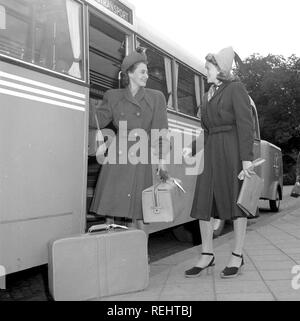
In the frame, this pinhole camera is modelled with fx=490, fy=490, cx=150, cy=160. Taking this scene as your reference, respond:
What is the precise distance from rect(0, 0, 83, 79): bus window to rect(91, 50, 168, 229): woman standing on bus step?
0.45 m

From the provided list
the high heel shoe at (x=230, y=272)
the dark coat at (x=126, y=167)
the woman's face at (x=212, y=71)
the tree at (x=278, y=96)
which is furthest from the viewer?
the tree at (x=278, y=96)

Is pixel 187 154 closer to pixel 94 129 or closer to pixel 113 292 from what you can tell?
pixel 94 129

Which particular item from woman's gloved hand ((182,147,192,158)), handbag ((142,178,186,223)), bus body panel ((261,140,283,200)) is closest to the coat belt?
handbag ((142,178,186,223))

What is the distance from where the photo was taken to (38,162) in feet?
12.8

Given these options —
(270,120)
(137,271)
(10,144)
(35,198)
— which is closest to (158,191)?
(137,271)

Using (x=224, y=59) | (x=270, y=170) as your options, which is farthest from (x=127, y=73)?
(x=270, y=170)

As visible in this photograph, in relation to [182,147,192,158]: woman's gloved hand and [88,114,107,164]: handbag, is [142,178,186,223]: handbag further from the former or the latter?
[182,147,192,158]: woman's gloved hand

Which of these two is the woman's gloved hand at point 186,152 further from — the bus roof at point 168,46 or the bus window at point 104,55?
the bus window at point 104,55

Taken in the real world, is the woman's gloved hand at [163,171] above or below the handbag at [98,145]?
below

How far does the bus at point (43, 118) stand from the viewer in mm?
3662

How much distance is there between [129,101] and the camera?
4.43 meters

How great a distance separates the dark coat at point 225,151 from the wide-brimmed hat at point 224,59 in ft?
0.53

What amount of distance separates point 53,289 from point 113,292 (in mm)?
522

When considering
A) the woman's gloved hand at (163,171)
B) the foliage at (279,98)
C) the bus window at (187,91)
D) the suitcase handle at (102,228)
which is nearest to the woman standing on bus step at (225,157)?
the woman's gloved hand at (163,171)
